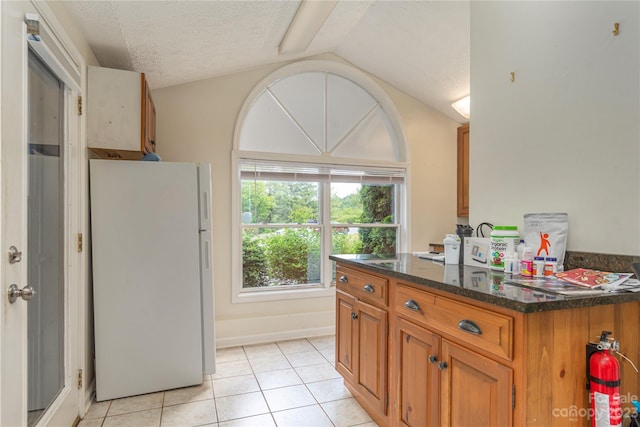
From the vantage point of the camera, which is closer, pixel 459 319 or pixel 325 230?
pixel 459 319

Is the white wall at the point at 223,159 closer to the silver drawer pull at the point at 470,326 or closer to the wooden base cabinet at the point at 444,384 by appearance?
the wooden base cabinet at the point at 444,384

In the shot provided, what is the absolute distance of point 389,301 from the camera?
1818mm

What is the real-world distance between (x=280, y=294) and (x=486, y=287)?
2532 millimetres

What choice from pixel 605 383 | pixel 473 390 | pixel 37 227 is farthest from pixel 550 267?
pixel 37 227

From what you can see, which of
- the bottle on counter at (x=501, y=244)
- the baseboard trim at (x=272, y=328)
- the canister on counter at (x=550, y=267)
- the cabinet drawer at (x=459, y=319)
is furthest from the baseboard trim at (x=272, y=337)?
the canister on counter at (x=550, y=267)

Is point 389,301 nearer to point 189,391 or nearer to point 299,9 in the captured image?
point 189,391

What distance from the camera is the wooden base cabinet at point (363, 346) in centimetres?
187

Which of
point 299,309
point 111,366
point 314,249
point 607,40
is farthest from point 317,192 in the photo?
point 607,40

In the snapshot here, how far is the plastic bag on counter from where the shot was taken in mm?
1620

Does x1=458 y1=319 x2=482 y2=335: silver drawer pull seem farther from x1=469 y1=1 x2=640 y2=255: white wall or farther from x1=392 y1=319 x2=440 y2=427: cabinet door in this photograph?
x1=469 y1=1 x2=640 y2=255: white wall

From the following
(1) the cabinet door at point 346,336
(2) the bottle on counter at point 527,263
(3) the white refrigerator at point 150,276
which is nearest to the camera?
(2) the bottle on counter at point 527,263

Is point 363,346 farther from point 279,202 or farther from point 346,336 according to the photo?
point 279,202

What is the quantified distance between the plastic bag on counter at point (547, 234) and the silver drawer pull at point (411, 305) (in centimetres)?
61

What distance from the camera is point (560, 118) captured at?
66.7 inches
